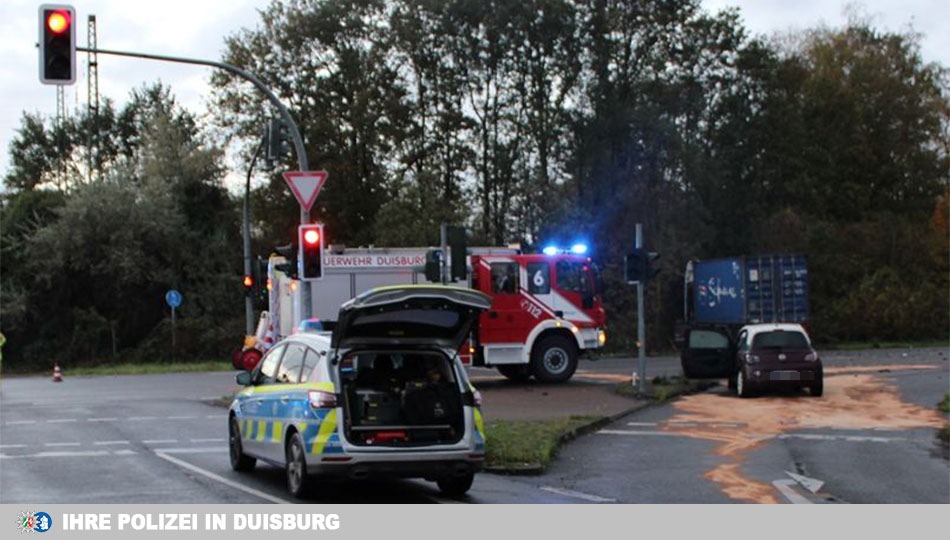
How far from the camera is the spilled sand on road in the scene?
55.3ft

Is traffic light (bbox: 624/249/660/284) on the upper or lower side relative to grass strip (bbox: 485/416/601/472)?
upper

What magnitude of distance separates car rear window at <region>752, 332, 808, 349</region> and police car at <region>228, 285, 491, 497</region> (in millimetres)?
14074

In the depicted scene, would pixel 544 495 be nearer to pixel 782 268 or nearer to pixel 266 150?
pixel 266 150

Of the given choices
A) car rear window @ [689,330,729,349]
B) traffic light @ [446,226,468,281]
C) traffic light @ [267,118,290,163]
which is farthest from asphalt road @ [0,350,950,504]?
traffic light @ [267,118,290,163]

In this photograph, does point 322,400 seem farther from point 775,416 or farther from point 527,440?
point 775,416

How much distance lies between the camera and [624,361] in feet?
131

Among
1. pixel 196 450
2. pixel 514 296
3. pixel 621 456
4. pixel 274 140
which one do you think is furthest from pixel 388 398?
pixel 514 296

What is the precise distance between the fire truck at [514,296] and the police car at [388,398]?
1513 centimetres

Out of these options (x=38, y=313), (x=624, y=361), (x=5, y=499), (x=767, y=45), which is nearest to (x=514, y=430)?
(x=5, y=499)

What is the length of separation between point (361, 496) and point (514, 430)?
5.72 metres

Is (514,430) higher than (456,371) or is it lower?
lower

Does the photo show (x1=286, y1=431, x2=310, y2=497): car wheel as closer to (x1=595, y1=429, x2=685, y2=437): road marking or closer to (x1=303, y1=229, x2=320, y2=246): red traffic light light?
(x1=303, y1=229, x2=320, y2=246): red traffic light light

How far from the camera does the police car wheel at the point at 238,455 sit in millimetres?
14117
